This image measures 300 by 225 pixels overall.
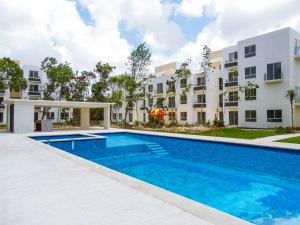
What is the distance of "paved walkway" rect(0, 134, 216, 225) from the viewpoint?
373 centimetres

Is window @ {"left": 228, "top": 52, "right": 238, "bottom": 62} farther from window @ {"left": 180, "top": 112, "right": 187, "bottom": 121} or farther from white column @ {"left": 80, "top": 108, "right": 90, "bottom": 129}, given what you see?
white column @ {"left": 80, "top": 108, "right": 90, "bottom": 129}

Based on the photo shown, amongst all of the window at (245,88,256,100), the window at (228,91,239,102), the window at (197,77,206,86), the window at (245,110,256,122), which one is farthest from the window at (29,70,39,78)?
the window at (245,110,256,122)

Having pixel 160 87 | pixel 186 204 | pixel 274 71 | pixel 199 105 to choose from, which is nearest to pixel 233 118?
pixel 199 105

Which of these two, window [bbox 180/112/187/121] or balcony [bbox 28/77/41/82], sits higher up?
balcony [bbox 28/77/41/82]

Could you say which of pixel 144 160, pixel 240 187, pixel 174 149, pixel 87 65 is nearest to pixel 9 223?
pixel 240 187

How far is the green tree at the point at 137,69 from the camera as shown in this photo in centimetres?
3278

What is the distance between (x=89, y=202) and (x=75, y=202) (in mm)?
243

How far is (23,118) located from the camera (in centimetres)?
2212

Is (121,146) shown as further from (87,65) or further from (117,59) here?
(87,65)

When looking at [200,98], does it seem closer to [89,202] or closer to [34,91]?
[34,91]

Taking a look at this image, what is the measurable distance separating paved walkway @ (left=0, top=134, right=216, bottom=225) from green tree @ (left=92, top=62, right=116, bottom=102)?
2887 cm

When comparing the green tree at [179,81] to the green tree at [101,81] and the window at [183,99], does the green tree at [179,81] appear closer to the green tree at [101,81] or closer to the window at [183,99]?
the window at [183,99]

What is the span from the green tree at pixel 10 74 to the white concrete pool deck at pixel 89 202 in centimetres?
2903

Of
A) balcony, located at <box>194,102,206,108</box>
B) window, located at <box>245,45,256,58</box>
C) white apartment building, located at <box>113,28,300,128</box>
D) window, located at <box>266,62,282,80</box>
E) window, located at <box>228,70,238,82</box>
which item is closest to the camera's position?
white apartment building, located at <box>113,28,300,128</box>
